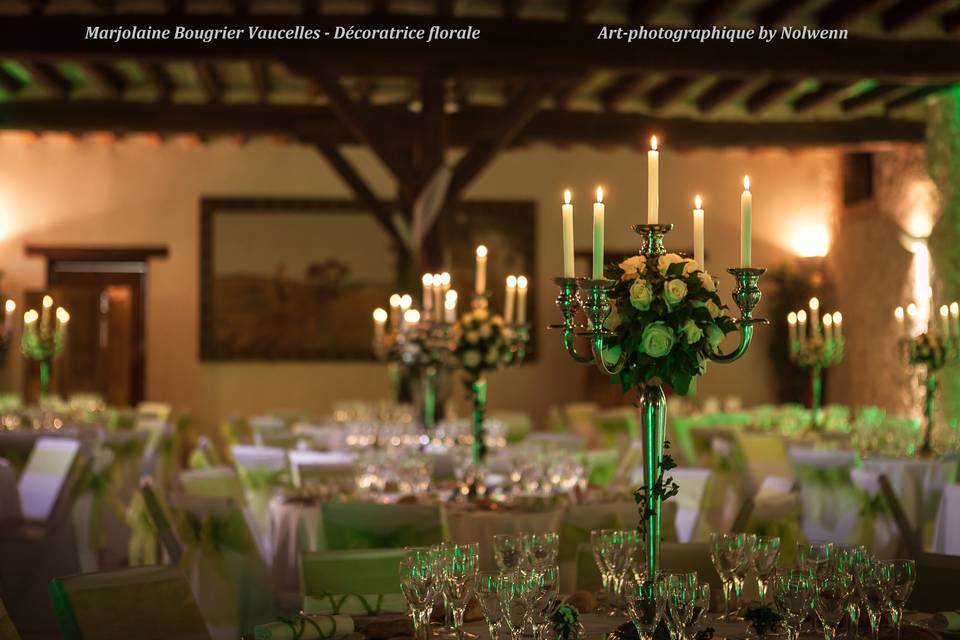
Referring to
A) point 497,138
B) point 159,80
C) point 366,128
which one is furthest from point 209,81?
point 497,138

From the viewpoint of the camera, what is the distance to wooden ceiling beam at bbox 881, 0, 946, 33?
29.5 feet

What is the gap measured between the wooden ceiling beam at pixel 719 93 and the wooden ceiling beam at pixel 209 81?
484cm

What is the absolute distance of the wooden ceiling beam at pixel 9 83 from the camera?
11734 millimetres

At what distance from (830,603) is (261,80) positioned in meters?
9.85

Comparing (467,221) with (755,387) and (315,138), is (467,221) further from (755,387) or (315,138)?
(755,387)

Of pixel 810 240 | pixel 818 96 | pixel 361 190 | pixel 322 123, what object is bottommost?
pixel 810 240

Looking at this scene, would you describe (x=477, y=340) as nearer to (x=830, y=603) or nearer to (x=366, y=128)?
(x=830, y=603)

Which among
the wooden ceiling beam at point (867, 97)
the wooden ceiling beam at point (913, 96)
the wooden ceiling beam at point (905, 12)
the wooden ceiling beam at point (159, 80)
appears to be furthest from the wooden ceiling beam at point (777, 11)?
the wooden ceiling beam at point (159, 80)

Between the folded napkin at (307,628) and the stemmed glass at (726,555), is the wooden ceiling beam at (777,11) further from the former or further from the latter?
the folded napkin at (307,628)

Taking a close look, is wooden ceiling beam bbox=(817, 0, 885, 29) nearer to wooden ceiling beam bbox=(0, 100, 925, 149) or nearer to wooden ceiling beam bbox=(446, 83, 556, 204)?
wooden ceiling beam bbox=(446, 83, 556, 204)

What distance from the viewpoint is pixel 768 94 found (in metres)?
11.9

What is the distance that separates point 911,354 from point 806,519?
123 centimetres

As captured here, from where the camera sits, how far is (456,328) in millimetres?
6352

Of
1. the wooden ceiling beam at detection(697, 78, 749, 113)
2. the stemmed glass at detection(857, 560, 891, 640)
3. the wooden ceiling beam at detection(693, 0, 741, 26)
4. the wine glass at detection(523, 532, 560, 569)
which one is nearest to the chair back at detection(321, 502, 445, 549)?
the wine glass at detection(523, 532, 560, 569)
